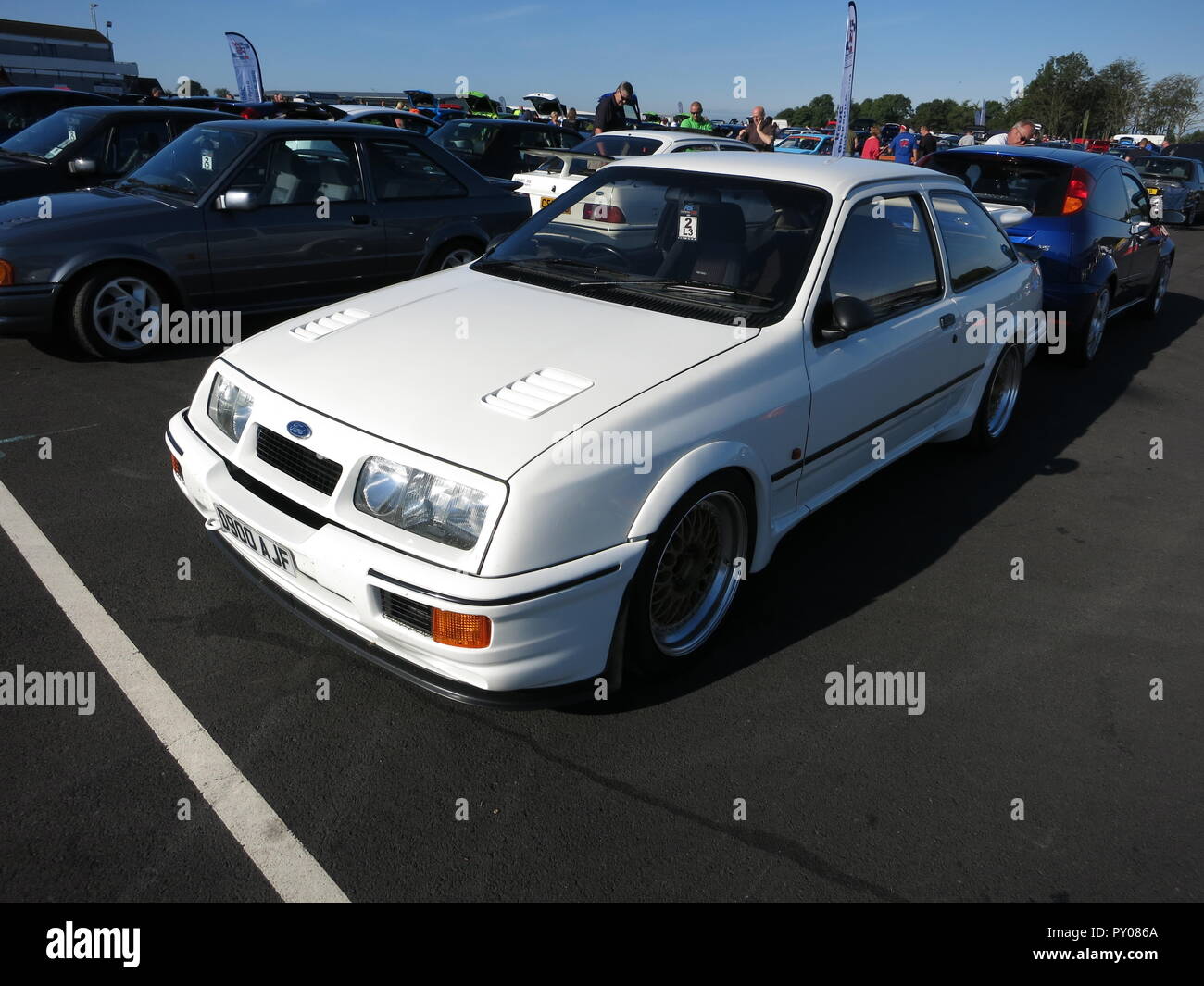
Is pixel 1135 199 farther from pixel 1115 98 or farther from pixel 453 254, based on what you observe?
pixel 1115 98

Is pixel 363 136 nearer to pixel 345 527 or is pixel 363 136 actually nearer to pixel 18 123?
pixel 345 527

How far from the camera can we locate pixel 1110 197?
736cm

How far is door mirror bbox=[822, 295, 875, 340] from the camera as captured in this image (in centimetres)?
322

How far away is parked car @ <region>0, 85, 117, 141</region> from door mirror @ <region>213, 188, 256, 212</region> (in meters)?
5.41

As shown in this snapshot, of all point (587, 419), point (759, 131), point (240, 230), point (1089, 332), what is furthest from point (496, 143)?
point (587, 419)

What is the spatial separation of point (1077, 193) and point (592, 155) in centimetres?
461

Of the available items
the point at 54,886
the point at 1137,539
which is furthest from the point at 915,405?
the point at 54,886

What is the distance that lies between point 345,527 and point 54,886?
1.10 m

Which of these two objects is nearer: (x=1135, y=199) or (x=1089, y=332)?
(x=1089, y=332)

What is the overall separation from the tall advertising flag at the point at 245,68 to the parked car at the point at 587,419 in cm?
1797

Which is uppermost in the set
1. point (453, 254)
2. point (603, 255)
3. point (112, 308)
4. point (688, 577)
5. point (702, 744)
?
point (453, 254)

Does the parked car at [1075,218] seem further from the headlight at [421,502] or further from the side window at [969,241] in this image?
the headlight at [421,502]

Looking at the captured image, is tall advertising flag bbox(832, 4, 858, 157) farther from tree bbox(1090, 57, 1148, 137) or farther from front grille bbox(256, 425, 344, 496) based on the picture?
tree bbox(1090, 57, 1148, 137)

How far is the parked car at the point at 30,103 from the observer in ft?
32.5
